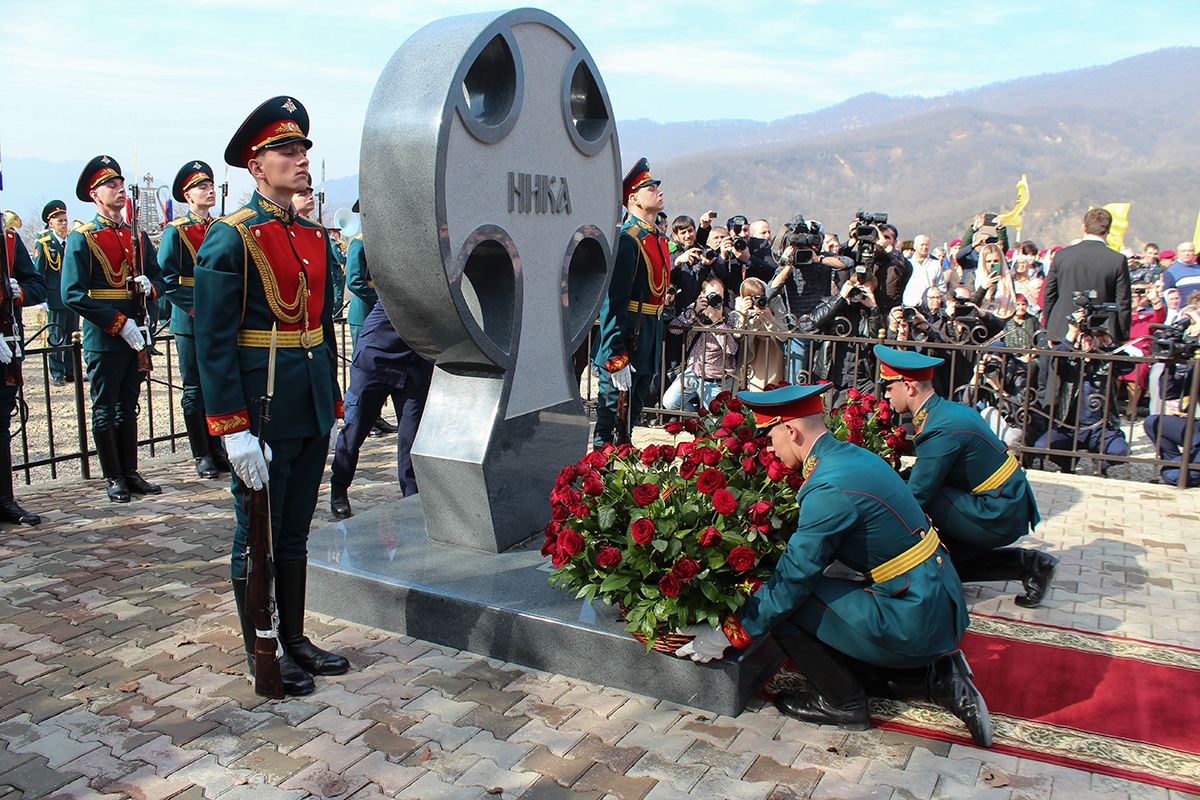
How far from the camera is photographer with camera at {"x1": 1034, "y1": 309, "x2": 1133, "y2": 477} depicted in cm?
810

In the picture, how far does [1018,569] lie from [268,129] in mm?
3963

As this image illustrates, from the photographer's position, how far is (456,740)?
11.5 feet

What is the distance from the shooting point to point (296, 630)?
4.06 metres

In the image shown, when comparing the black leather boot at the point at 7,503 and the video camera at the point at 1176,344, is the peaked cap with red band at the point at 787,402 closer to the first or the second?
the black leather boot at the point at 7,503

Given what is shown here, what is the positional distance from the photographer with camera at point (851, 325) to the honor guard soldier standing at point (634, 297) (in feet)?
6.64

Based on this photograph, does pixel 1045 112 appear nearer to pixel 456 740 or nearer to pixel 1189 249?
pixel 1189 249

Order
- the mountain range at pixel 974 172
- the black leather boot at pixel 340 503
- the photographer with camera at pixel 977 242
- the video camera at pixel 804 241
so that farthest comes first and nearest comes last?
1. the mountain range at pixel 974 172
2. the photographer with camera at pixel 977 242
3. the video camera at pixel 804 241
4. the black leather boot at pixel 340 503

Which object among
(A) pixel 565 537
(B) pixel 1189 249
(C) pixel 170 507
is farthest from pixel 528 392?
(B) pixel 1189 249

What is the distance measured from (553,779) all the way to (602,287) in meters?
3.18

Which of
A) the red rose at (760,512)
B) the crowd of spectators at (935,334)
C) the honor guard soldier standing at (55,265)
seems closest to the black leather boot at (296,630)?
the red rose at (760,512)

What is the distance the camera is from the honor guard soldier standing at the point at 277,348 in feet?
12.1

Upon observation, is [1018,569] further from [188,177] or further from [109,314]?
[188,177]

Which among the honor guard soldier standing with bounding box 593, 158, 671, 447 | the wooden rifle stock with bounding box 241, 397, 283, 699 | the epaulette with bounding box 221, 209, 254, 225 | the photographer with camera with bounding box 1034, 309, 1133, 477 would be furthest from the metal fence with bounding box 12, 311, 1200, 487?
the wooden rifle stock with bounding box 241, 397, 283, 699

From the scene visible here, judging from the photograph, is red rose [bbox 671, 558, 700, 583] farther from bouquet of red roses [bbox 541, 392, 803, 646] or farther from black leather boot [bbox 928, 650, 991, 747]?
black leather boot [bbox 928, 650, 991, 747]
